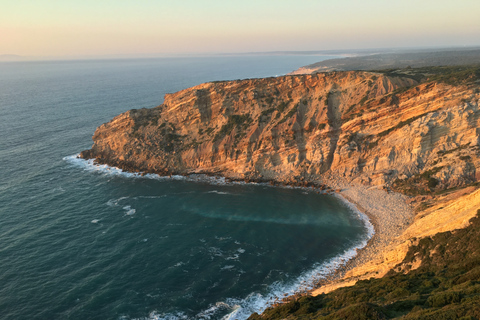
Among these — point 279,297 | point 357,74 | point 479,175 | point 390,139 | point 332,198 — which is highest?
point 357,74

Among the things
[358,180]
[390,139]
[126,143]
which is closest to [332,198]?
[358,180]

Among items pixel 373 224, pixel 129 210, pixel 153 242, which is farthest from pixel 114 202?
pixel 373 224

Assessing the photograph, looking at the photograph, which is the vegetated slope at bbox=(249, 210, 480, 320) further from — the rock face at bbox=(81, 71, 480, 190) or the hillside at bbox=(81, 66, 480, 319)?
the rock face at bbox=(81, 71, 480, 190)

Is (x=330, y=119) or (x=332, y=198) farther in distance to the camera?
(x=330, y=119)

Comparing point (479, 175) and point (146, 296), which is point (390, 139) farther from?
point (146, 296)

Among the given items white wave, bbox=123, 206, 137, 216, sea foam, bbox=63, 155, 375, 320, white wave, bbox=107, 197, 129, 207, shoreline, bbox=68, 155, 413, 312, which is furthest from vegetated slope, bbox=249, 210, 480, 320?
white wave, bbox=107, 197, 129, 207

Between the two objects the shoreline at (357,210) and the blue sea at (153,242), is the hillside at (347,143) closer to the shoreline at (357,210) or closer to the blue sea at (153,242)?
the shoreline at (357,210)

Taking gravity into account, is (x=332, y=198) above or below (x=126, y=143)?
below
